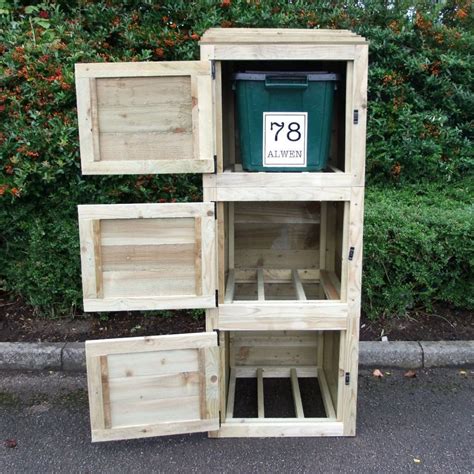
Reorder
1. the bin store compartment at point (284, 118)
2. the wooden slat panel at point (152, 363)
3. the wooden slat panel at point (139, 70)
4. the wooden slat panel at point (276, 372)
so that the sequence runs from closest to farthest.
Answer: the wooden slat panel at point (139, 70) → the bin store compartment at point (284, 118) → the wooden slat panel at point (152, 363) → the wooden slat panel at point (276, 372)

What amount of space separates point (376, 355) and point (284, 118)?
1.72 meters

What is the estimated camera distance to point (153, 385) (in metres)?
2.11

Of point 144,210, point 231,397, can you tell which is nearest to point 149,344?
point 144,210

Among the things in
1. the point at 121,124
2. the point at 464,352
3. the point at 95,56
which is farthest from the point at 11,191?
the point at 464,352

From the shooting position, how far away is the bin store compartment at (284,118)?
6.46 feet

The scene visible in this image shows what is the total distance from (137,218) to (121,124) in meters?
0.39

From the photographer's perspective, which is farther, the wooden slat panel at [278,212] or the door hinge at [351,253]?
the wooden slat panel at [278,212]

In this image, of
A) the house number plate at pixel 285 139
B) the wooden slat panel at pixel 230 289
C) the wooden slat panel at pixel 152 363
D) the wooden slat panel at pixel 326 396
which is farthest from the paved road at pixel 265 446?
the house number plate at pixel 285 139

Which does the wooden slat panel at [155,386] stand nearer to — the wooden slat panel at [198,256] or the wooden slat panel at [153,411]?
the wooden slat panel at [153,411]

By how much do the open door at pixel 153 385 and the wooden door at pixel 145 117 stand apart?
2.48 feet

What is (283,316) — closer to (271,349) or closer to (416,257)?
(271,349)

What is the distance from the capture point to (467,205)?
3.33 meters

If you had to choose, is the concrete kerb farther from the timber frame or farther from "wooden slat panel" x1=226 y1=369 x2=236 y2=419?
"wooden slat panel" x1=226 y1=369 x2=236 y2=419

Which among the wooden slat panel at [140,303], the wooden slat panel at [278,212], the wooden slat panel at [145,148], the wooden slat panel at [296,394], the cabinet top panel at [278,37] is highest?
the cabinet top panel at [278,37]
